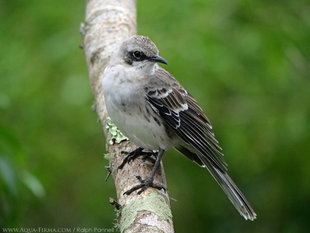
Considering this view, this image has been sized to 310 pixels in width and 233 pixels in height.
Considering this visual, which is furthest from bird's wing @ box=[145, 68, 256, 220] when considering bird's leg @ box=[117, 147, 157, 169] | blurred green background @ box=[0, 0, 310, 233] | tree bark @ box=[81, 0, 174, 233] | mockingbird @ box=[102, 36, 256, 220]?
blurred green background @ box=[0, 0, 310, 233]

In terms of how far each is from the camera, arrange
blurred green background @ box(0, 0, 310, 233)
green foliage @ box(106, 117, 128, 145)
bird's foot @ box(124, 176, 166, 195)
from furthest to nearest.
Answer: blurred green background @ box(0, 0, 310, 233), green foliage @ box(106, 117, 128, 145), bird's foot @ box(124, 176, 166, 195)

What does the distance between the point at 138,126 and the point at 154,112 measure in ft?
0.90

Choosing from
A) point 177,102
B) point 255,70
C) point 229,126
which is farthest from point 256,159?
point 177,102

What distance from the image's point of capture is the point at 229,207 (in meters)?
7.00

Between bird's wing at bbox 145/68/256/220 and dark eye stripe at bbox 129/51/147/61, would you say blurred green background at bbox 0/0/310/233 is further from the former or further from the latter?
dark eye stripe at bbox 129/51/147/61

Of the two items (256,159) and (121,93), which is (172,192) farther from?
(121,93)

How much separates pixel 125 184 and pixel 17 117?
2.60 m

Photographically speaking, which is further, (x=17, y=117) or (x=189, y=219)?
(x=189, y=219)

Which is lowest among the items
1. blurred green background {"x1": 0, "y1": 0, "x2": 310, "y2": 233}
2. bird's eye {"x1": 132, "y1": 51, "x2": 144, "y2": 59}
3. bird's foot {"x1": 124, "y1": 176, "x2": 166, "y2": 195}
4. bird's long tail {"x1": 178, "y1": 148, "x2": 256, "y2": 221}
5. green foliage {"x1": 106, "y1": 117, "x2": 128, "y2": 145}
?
bird's foot {"x1": 124, "y1": 176, "x2": 166, "y2": 195}

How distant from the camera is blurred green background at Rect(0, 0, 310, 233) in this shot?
235 inches

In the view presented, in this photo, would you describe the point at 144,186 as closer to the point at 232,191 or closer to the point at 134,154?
the point at 134,154

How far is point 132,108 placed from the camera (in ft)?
15.4

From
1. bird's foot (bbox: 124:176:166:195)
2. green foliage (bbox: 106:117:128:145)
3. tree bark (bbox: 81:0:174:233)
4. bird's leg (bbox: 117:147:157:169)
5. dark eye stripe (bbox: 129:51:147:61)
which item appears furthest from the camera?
dark eye stripe (bbox: 129:51:147:61)

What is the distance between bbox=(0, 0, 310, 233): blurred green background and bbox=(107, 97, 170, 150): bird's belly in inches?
46.7
